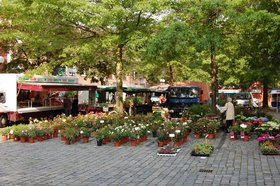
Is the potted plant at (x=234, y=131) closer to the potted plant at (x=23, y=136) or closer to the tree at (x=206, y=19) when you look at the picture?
the tree at (x=206, y=19)

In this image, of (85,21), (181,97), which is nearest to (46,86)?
(85,21)

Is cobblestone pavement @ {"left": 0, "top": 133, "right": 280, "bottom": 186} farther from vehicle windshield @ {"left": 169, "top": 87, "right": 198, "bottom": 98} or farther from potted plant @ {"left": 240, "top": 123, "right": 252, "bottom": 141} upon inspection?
vehicle windshield @ {"left": 169, "top": 87, "right": 198, "bottom": 98}

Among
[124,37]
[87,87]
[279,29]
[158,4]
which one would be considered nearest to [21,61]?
[87,87]

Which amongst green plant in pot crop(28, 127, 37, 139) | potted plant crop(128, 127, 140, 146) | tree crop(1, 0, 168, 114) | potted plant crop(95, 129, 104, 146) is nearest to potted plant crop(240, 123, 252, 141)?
potted plant crop(128, 127, 140, 146)

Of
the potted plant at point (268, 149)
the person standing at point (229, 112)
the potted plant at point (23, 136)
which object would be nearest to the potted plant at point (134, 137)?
the potted plant at point (23, 136)

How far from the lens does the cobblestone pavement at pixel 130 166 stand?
9180 millimetres

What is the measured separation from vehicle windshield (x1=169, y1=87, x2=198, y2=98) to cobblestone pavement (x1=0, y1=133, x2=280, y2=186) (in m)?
17.0

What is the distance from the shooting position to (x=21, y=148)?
14.6 meters

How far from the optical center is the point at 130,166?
1098 cm

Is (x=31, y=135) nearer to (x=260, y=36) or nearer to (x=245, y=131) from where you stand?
(x=245, y=131)

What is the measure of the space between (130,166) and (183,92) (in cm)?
2192

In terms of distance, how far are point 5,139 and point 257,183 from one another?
1179cm

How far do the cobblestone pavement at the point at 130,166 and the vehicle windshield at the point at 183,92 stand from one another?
55.7ft

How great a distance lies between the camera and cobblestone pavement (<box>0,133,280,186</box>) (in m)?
9.18
